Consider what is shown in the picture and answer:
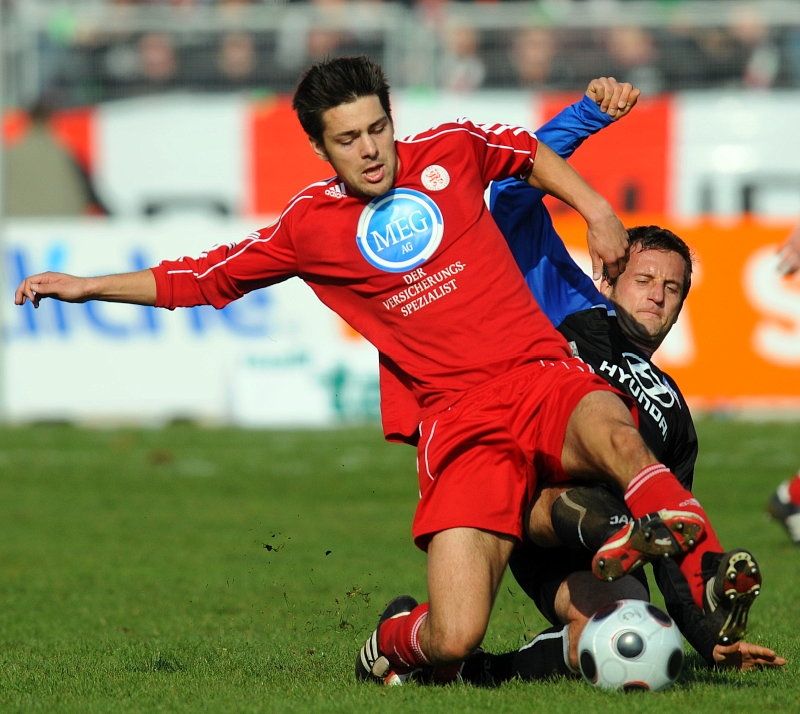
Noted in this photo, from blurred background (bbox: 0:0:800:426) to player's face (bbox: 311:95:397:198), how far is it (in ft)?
28.3

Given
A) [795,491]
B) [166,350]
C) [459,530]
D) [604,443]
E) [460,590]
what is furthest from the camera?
[166,350]

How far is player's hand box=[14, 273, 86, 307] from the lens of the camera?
5.25 m

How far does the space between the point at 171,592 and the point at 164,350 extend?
7184mm

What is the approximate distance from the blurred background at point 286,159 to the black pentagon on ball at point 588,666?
904cm

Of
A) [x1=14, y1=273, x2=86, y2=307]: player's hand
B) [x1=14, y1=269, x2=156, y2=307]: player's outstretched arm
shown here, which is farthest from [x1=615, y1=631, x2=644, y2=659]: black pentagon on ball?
[x1=14, y1=273, x2=86, y2=307]: player's hand

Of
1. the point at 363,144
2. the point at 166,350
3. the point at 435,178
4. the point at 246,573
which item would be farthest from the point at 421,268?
the point at 166,350

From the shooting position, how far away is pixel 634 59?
1675 cm

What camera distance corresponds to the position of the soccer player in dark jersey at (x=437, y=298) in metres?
5.02

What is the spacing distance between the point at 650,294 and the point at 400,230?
1.06 m

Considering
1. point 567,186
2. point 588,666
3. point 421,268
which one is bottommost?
point 588,666

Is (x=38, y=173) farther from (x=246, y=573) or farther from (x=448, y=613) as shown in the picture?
(x=448, y=613)

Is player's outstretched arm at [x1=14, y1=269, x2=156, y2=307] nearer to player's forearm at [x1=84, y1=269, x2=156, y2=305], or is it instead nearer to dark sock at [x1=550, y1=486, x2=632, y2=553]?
player's forearm at [x1=84, y1=269, x2=156, y2=305]

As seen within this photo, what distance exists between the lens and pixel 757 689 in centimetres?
480

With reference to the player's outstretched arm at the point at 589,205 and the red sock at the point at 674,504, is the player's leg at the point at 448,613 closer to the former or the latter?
the red sock at the point at 674,504
